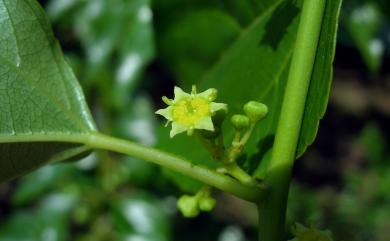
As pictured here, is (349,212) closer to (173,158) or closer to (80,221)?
(80,221)

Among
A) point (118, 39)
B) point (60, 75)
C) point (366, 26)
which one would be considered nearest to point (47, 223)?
point (118, 39)

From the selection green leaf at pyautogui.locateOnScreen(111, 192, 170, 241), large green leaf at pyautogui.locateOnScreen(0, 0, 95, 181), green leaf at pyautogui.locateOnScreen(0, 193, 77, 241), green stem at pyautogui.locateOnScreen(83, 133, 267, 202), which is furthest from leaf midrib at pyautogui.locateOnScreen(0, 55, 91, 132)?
green leaf at pyautogui.locateOnScreen(0, 193, 77, 241)

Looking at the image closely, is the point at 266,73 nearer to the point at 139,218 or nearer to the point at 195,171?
the point at 195,171

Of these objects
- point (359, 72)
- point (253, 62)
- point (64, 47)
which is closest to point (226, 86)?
point (253, 62)

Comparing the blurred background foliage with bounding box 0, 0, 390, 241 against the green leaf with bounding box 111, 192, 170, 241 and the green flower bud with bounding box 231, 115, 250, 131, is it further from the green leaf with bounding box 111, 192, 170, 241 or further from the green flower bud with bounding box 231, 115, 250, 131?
the green flower bud with bounding box 231, 115, 250, 131

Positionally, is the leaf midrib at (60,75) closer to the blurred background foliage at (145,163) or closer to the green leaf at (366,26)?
the blurred background foliage at (145,163)

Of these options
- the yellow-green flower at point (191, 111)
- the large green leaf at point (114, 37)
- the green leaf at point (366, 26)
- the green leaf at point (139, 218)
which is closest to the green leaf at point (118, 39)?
the large green leaf at point (114, 37)
